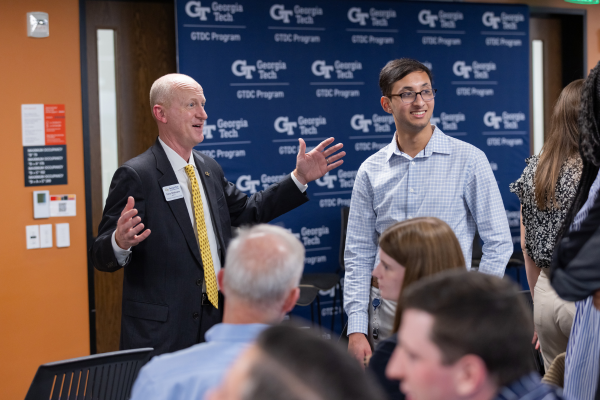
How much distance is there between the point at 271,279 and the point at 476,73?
14.0ft

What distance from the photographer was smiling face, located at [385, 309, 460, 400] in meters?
1.08

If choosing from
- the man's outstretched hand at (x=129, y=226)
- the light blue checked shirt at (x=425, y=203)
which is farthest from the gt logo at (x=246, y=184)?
the man's outstretched hand at (x=129, y=226)

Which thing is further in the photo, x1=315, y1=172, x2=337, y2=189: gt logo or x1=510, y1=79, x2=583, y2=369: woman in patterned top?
x1=315, y1=172, x2=337, y2=189: gt logo

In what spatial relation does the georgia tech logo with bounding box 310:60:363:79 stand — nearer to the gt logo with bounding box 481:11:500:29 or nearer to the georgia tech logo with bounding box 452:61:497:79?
the georgia tech logo with bounding box 452:61:497:79

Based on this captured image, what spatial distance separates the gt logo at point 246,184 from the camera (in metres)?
4.59

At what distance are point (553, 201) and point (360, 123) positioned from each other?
8.09 feet

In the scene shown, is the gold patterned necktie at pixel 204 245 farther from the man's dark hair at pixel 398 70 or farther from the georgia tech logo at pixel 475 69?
the georgia tech logo at pixel 475 69

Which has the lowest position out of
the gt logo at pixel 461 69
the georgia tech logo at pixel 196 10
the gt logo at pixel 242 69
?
the gt logo at pixel 242 69

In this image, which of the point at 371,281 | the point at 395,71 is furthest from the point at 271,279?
the point at 395,71

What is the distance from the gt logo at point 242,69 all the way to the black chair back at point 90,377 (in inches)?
117

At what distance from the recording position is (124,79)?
4.36m

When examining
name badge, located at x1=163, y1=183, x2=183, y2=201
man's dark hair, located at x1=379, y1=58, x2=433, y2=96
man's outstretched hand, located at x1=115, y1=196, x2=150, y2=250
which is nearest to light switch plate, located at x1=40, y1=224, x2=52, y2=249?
name badge, located at x1=163, y1=183, x2=183, y2=201

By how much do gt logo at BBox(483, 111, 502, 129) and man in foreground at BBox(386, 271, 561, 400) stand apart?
4.36m

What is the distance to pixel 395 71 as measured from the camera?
2.54 meters
